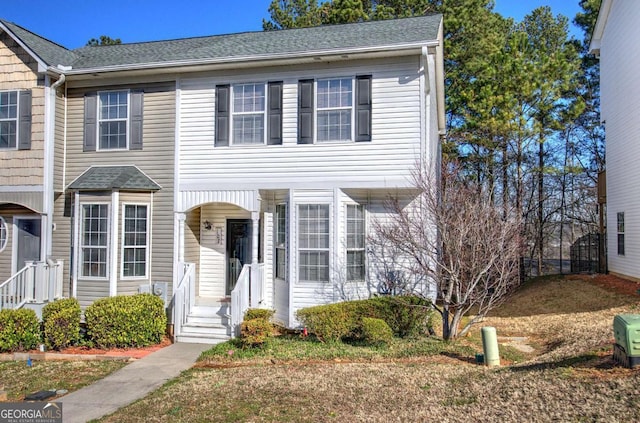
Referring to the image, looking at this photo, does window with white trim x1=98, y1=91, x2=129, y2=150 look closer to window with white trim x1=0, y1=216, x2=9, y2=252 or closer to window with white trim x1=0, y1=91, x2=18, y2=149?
window with white trim x1=0, y1=91, x2=18, y2=149

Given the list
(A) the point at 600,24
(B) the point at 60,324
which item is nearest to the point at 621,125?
(A) the point at 600,24

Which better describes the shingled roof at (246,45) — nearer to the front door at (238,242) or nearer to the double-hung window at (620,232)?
the front door at (238,242)

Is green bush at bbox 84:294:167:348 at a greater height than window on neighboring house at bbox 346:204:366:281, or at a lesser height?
lesser

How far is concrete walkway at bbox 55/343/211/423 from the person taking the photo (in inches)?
268

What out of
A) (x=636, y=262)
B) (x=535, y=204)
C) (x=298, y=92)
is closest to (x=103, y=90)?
(x=298, y=92)

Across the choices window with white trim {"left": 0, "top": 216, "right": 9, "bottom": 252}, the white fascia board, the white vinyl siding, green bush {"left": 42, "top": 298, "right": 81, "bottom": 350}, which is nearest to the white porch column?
the white vinyl siding

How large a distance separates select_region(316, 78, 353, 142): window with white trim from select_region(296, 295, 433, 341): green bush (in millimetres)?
3673

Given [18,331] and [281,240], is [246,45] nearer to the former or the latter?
[281,240]

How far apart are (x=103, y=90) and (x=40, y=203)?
3.15m

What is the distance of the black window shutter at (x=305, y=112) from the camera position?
36.2 feet

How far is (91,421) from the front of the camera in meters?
6.34

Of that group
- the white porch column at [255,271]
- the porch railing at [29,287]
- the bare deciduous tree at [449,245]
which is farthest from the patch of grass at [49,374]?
the bare deciduous tree at [449,245]

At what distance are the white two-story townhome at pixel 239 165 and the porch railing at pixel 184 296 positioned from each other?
0.03 m

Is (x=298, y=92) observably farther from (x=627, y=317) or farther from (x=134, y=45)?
(x=627, y=317)
